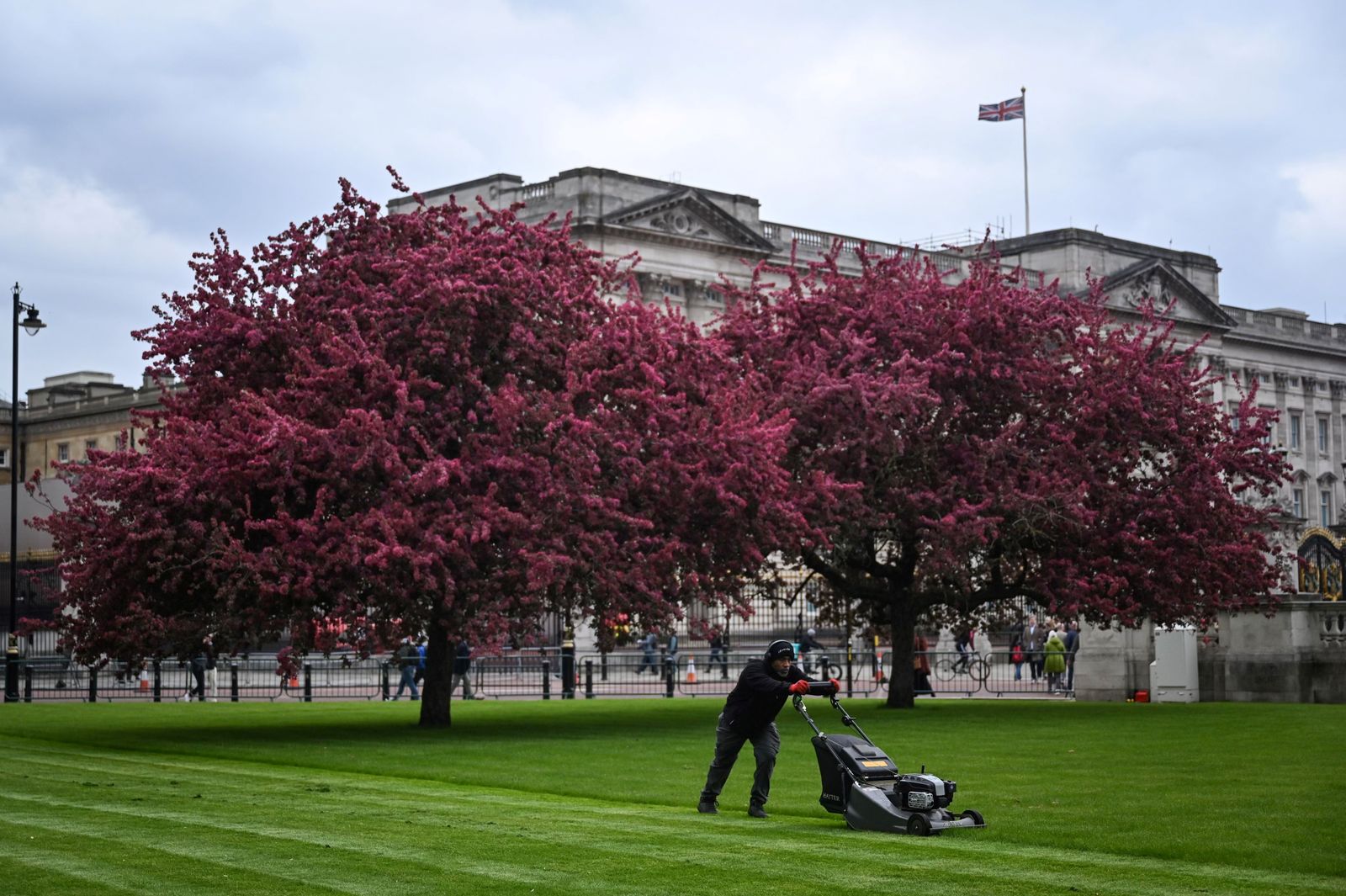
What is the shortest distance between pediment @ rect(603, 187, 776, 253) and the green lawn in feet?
161

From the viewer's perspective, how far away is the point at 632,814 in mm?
16328

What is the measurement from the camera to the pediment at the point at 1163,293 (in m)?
97.8

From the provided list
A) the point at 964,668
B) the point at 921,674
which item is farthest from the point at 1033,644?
the point at 921,674

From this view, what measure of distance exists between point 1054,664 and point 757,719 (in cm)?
2767

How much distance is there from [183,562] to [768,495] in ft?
29.0

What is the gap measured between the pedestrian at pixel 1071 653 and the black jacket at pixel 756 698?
83.5 feet

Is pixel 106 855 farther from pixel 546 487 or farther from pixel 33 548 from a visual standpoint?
pixel 33 548

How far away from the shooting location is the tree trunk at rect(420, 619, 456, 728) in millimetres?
30422

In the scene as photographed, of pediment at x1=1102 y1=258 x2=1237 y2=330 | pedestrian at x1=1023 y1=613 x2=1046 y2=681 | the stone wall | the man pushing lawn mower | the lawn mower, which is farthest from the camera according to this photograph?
pediment at x1=1102 y1=258 x2=1237 y2=330

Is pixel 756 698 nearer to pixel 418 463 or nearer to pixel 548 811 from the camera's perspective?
pixel 548 811

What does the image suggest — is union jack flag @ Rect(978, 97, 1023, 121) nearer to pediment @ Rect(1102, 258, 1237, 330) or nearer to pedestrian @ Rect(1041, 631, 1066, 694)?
pediment @ Rect(1102, 258, 1237, 330)

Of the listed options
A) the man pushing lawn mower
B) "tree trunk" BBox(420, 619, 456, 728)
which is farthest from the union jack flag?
the man pushing lawn mower

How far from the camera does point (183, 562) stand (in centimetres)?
2778

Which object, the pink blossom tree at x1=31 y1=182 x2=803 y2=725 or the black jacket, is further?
the pink blossom tree at x1=31 y1=182 x2=803 y2=725
